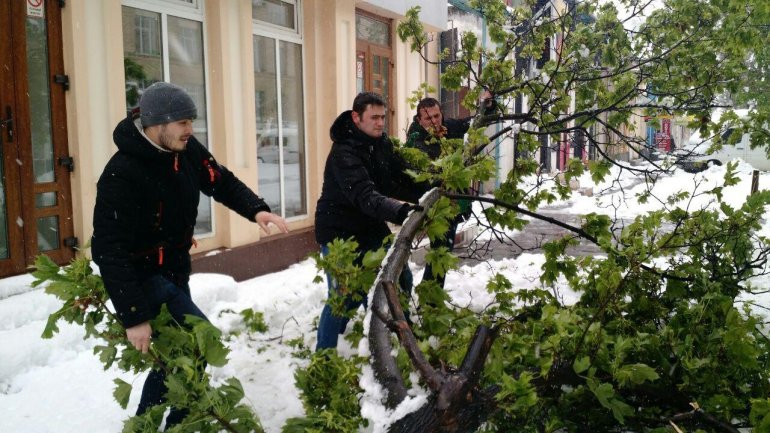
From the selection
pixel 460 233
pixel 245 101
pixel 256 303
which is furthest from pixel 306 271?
pixel 460 233

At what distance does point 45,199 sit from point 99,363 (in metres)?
1.94

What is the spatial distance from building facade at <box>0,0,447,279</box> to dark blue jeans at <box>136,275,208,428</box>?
286 cm

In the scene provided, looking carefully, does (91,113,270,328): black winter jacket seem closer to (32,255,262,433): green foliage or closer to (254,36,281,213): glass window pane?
(32,255,262,433): green foliage

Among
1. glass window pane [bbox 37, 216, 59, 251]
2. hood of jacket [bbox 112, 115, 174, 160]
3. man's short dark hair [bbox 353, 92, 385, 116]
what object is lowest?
glass window pane [bbox 37, 216, 59, 251]

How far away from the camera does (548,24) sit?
516cm

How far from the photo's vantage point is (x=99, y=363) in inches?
170

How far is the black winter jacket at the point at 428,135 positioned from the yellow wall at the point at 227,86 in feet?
7.87

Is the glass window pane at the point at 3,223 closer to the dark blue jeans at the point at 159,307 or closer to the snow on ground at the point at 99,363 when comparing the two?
the snow on ground at the point at 99,363

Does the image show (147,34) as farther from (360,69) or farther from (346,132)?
(360,69)

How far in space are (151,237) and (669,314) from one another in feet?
9.37

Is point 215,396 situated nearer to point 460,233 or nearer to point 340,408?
point 340,408

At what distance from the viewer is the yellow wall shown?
18.2ft

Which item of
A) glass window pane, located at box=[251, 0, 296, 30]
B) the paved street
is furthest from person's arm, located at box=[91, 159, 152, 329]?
glass window pane, located at box=[251, 0, 296, 30]

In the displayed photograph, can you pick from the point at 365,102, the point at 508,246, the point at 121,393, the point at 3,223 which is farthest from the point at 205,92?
the point at 508,246
